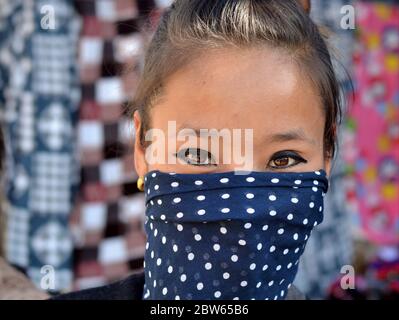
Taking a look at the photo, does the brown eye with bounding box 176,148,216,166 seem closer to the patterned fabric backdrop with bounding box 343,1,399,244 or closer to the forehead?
the forehead

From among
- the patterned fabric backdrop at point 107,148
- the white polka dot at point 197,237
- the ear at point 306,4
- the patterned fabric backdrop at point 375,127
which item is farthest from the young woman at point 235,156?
the patterned fabric backdrop at point 375,127

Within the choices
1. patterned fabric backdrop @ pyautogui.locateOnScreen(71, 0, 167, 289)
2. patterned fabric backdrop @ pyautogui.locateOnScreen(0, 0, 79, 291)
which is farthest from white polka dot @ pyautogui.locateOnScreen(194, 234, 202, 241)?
patterned fabric backdrop @ pyautogui.locateOnScreen(0, 0, 79, 291)

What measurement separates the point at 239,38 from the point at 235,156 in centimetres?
26

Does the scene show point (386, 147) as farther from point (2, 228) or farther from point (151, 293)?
point (151, 293)

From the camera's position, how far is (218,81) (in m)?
1.22

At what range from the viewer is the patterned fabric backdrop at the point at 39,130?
228 centimetres

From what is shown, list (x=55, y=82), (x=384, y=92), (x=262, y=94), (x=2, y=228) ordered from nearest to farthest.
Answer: (x=262, y=94)
(x=55, y=82)
(x=2, y=228)
(x=384, y=92)

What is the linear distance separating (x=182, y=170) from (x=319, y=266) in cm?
146

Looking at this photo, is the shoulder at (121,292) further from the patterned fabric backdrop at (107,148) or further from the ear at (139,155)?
the patterned fabric backdrop at (107,148)

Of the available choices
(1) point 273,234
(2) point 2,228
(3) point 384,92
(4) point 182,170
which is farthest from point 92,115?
(3) point 384,92

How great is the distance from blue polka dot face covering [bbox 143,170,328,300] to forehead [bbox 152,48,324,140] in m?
0.12

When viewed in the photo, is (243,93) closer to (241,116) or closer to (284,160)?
(241,116)

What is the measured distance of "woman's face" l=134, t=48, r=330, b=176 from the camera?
3.97 feet

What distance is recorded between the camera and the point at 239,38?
127cm
